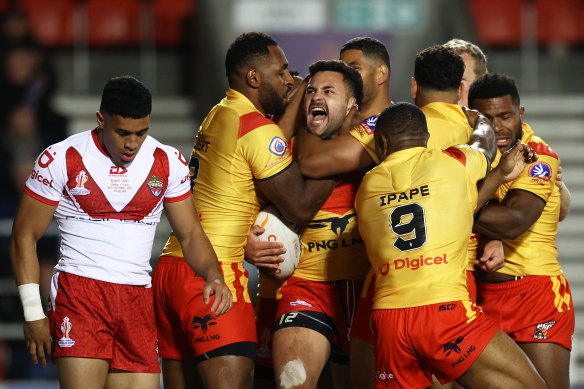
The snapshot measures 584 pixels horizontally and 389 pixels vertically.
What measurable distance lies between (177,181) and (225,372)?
1133 mm

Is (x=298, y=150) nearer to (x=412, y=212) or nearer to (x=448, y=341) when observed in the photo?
(x=412, y=212)

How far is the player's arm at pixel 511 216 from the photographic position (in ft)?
19.1

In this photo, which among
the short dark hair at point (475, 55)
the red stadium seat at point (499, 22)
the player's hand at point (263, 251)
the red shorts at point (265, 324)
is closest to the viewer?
the player's hand at point (263, 251)

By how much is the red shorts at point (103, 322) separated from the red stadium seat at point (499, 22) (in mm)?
9950

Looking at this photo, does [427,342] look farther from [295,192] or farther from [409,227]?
[295,192]

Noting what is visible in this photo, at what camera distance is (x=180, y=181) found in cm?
559

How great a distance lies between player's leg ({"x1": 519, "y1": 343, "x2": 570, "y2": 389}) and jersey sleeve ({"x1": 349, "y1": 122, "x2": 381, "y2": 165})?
1.63m

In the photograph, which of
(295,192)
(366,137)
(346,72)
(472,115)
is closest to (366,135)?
(366,137)

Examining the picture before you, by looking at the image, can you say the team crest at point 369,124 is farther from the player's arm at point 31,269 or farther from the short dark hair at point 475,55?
the player's arm at point 31,269

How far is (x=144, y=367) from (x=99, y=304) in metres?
0.46

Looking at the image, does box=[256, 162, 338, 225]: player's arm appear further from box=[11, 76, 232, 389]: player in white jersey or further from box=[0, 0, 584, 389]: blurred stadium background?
box=[0, 0, 584, 389]: blurred stadium background

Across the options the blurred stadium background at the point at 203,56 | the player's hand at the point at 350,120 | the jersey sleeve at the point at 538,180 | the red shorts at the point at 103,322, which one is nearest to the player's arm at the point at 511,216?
the jersey sleeve at the point at 538,180

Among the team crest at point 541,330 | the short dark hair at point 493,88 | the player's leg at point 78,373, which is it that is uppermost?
the short dark hair at point 493,88

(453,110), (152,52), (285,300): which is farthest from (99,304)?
(152,52)
